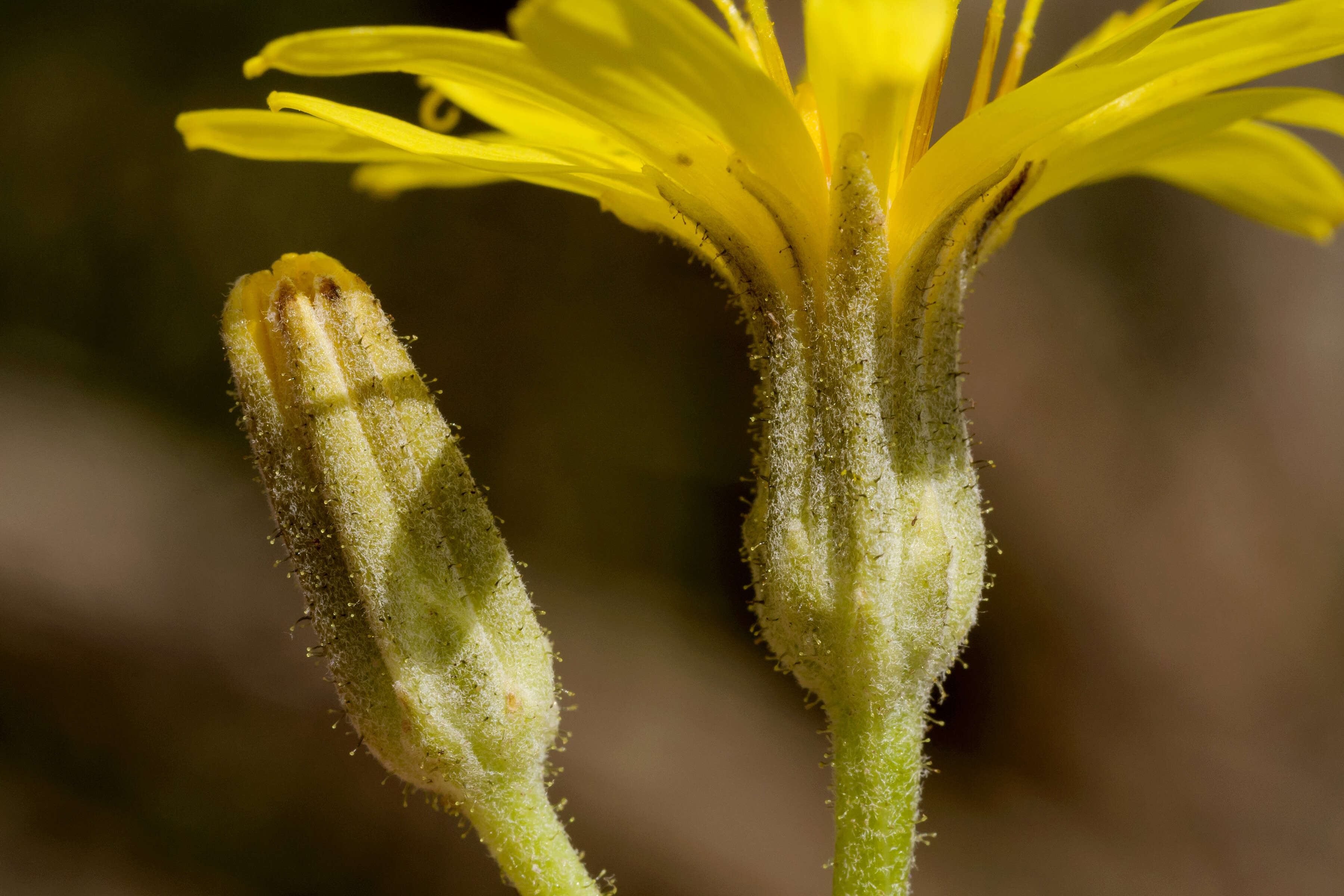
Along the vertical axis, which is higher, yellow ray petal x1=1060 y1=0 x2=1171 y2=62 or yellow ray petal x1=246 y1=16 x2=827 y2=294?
yellow ray petal x1=1060 y1=0 x2=1171 y2=62

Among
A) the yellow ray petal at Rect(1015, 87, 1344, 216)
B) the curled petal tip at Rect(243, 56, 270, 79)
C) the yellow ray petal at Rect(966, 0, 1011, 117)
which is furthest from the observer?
the yellow ray petal at Rect(966, 0, 1011, 117)

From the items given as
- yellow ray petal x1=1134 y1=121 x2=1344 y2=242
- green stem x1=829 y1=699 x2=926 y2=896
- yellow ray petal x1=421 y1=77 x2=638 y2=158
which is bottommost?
green stem x1=829 y1=699 x2=926 y2=896

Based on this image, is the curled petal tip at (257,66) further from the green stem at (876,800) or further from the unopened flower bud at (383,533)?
the green stem at (876,800)

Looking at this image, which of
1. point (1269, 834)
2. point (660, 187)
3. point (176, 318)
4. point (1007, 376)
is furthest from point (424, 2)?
point (1269, 834)

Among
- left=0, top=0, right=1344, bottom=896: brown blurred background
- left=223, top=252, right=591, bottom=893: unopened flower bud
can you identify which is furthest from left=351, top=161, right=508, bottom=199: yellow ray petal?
left=0, top=0, right=1344, bottom=896: brown blurred background

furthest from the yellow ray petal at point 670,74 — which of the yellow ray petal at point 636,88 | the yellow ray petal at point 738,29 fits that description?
the yellow ray petal at point 738,29

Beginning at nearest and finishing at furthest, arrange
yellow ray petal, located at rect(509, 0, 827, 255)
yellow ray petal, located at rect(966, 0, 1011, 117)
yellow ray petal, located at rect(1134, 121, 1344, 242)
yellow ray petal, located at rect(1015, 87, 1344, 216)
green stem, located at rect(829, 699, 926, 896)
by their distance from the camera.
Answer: yellow ray petal, located at rect(509, 0, 827, 255) → yellow ray petal, located at rect(1015, 87, 1344, 216) → green stem, located at rect(829, 699, 926, 896) → yellow ray petal, located at rect(966, 0, 1011, 117) → yellow ray petal, located at rect(1134, 121, 1344, 242)

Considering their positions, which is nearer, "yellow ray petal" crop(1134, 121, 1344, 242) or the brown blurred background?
"yellow ray petal" crop(1134, 121, 1344, 242)

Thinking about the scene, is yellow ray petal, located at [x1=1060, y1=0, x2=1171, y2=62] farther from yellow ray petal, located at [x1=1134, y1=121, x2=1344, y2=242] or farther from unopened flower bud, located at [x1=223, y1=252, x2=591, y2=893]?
unopened flower bud, located at [x1=223, y1=252, x2=591, y2=893]

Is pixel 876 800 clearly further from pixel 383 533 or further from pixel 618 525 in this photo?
pixel 618 525
